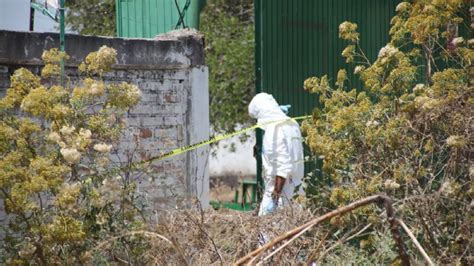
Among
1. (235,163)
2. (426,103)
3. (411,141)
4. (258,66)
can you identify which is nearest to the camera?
(426,103)

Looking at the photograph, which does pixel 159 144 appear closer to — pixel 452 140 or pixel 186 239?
pixel 186 239

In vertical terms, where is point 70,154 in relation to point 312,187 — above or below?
above

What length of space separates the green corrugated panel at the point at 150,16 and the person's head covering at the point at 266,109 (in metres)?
0.90

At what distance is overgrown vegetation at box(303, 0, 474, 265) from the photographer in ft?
15.5

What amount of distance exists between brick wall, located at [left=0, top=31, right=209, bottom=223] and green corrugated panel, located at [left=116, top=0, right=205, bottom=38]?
66 cm

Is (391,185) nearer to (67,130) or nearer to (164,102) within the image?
(67,130)

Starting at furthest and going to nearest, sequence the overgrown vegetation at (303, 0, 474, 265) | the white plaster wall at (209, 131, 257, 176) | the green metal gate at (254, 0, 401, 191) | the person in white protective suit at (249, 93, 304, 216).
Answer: the white plaster wall at (209, 131, 257, 176) < the green metal gate at (254, 0, 401, 191) < the person in white protective suit at (249, 93, 304, 216) < the overgrown vegetation at (303, 0, 474, 265)

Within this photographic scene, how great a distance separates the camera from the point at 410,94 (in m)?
5.42

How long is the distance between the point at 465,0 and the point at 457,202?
136 cm

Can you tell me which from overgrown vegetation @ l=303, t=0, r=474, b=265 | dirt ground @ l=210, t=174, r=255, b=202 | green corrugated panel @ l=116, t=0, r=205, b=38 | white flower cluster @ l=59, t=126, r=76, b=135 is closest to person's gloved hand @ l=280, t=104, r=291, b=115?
green corrugated panel @ l=116, t=0, r=205, b=38

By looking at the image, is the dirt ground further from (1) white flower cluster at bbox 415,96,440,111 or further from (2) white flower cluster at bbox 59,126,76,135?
(2) white flower cluster at bbox 59,126,76,135

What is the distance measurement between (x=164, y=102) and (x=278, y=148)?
3.28ft

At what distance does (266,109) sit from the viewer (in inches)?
301

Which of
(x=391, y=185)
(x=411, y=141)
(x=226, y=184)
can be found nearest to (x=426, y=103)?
(x=411, y=141)
